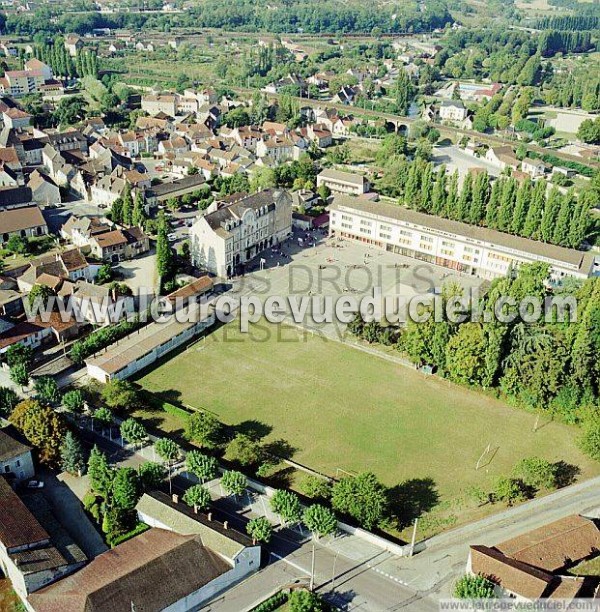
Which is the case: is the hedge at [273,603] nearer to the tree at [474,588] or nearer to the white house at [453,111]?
the tree at [474,588]

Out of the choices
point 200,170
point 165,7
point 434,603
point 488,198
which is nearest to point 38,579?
point 434,603

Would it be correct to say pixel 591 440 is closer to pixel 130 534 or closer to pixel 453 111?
pixel 130 534

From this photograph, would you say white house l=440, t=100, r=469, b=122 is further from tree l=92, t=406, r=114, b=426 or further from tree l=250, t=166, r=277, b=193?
tree l=92, t=406, r=114, b=426

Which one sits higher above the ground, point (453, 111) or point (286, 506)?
point (453, 111)

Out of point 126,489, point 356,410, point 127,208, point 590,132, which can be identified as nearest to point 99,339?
point 126,489

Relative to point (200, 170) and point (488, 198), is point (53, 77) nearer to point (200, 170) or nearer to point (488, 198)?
point (200, 170)

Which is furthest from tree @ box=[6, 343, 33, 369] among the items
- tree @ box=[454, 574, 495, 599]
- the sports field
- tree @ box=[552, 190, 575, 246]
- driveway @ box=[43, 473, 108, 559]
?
tree @ box=[552, 190, 575, 246]

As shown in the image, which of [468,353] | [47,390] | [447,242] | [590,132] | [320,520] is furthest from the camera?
[590,132]
